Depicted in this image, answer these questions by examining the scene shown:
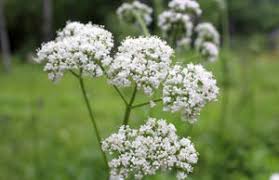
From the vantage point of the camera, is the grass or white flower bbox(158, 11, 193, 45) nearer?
white flower bbox(158, 11, 193, 45)

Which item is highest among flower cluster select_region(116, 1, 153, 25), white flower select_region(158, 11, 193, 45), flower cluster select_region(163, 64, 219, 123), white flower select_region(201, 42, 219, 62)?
flower cluster select_region(116, 1, 153, 25)

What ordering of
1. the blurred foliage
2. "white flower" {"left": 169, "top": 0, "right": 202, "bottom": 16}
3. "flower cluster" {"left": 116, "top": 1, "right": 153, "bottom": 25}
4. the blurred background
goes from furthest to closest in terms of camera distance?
1. the blurred foliage
2. the blurred background
3. "flower cluster" {"left": 116, "top": 1, "right": 153, "bottom": 25}
4. "white flower" {"left": 169, "top": 0, "right": 202, "bottom": 16}

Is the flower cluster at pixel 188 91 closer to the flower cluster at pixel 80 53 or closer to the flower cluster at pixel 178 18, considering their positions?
the flower cluster at pixel 80 53

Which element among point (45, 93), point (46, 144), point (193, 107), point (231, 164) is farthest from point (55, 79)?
point (45, 93)

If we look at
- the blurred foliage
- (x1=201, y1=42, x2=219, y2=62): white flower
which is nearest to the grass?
(x1=201, y1=42, x2=219, y2=62): white flower

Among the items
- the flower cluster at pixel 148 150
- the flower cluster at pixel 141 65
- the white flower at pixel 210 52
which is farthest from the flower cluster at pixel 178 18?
the flower cluster at pixel 148 150

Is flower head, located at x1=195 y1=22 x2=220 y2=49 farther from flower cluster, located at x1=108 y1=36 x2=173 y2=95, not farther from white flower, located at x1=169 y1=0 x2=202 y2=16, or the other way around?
flower cluster, located at x1=108 y1=36 x2=173 y2=95
